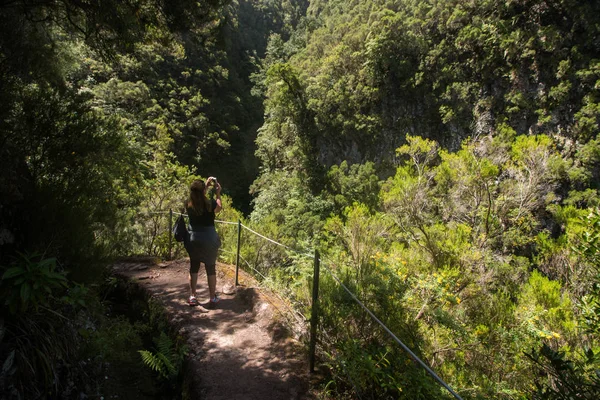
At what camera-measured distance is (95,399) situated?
90.5 inches

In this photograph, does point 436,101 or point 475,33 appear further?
point 436,101

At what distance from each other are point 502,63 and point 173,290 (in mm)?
20916

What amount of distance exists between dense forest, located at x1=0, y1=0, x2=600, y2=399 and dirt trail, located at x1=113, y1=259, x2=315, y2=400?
0.28 metres

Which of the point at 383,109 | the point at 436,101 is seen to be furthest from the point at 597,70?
the point at 383,109

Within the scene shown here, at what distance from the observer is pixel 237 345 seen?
308 centimetres

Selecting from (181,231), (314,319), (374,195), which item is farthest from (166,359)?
(374,195)

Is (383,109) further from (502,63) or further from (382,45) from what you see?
(502,63)

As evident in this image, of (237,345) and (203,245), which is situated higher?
(203,245)

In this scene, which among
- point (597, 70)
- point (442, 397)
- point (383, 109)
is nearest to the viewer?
point (442, 397)

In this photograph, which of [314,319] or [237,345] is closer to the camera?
[314,319]

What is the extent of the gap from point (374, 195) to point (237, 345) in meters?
14.3

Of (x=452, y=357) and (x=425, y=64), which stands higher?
(x=425, y=64)

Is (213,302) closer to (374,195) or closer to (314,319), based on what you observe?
(314,319)

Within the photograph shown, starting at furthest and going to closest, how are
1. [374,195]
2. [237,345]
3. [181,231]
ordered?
[374,195] < [181,231] < [237,345]
